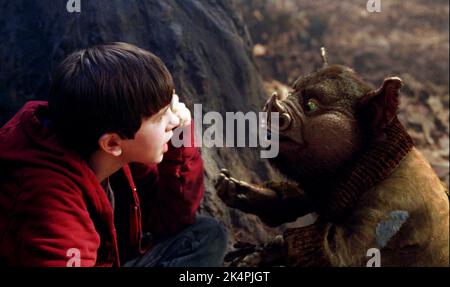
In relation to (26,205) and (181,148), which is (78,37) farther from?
(26,205)

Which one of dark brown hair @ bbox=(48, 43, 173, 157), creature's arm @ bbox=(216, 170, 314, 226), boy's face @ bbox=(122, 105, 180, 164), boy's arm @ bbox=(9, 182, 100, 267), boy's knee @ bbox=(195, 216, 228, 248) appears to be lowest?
boy's knee @ bbox=(195, 216, 228, 248)

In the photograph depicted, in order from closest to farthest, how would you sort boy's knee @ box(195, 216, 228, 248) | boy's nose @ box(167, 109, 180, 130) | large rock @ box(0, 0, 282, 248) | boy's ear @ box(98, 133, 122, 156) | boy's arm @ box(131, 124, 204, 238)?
1. boy's ear @ box(98, 133, 122, 156)
2. boy's nose @ box(167, 109, 180, 130)
3. boy's arm @ box(131, 124, 204, 238)
4. boy's knee @ box(195, 216, 228, 248)
5. large rock @ box(0, 0, 282, 248)

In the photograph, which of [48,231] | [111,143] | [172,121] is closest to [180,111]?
[172,121]

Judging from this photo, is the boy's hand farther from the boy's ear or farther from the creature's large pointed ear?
the creature's large pointed ear

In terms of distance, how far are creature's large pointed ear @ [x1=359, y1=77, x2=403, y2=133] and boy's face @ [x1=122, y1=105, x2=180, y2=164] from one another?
38.8 inches

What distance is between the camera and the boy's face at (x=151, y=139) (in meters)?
2.44

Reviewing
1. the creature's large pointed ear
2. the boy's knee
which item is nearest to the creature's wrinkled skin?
the creature's large pointed ear

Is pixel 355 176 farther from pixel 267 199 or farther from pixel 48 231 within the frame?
pixel 48 231

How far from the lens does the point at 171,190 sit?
287cm

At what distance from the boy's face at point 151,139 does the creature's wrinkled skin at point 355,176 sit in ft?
1.85

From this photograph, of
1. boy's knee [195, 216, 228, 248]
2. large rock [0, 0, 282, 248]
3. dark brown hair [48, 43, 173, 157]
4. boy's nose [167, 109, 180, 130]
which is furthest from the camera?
large rock [0, 0, 282, 248]

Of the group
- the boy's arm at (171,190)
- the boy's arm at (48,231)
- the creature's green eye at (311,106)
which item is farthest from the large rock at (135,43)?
the boy's arm at (48,231)

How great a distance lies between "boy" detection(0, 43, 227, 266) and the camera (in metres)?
2.11
